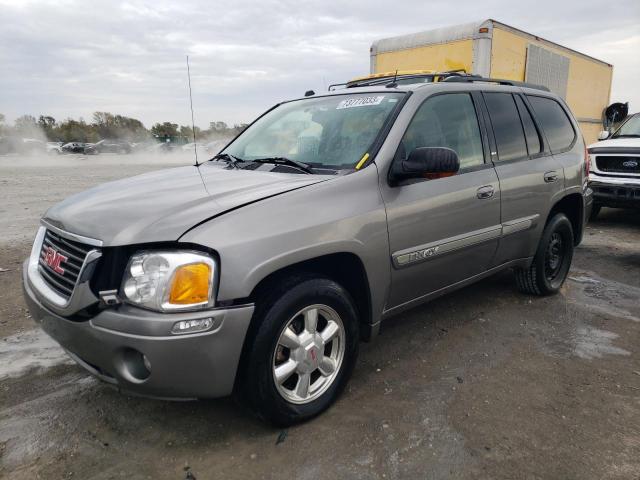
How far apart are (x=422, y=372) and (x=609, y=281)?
298 cm

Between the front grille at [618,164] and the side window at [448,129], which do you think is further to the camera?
the front grille at [618,164]

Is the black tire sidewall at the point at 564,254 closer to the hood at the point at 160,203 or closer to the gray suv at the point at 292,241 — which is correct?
the gray suv at the point at 292,241

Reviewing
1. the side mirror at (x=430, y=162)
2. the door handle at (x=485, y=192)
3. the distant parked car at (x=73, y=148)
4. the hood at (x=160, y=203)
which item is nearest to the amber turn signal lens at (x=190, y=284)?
the hood at (x=160, y=203)

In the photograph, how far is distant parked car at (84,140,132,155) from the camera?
3828cm

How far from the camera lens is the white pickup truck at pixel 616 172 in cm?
726

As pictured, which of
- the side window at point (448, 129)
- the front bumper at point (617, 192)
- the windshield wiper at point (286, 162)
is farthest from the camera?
the front bumper at point (617, 192)

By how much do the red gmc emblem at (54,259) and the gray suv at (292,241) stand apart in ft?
0.03

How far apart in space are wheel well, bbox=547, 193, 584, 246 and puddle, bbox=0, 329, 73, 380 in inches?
162

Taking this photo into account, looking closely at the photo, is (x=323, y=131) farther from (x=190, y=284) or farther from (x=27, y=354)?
(x=27, y=354)

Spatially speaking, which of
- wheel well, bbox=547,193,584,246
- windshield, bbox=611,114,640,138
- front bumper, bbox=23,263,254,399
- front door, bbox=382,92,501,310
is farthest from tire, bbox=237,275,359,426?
windshield, bbox=611,114,640,138

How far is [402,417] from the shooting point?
2600 millimetres

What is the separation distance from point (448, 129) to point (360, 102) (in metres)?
0.62

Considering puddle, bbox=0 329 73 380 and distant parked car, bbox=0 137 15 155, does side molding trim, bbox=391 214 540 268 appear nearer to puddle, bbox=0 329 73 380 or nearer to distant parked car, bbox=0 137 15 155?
puddle, bbox=0 329 73 380

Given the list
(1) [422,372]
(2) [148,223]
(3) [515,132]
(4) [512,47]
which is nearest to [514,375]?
(1) [422,372]
